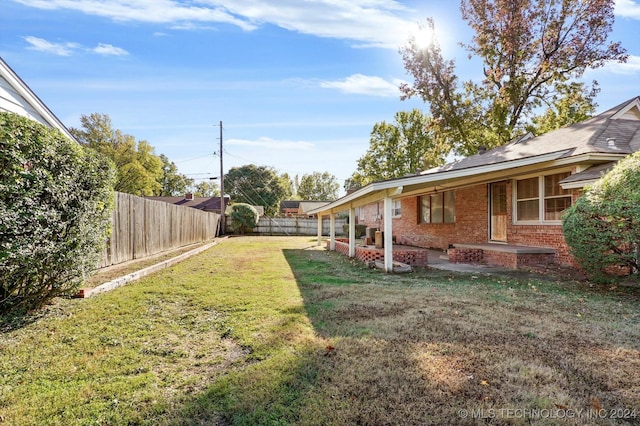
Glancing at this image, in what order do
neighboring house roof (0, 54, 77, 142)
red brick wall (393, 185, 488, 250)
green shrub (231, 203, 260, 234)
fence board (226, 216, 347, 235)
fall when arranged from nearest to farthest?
neighboring house roof (0, 54, 77, 142)
red brick wall (393, 185, 488, 250)
green shrub (231, 203, 260, 234)
fence board (226, 216, 347, 235)

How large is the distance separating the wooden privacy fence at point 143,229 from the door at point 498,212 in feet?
35.5

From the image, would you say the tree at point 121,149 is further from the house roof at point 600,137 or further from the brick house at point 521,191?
the house roof at point 600,137

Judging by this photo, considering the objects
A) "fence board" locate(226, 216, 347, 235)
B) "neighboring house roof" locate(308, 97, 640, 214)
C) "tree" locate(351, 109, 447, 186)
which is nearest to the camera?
"neighboring house roof" locate(308, 97, 640, 214)

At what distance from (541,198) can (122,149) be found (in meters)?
39.8

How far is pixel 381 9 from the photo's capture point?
9.58 meters

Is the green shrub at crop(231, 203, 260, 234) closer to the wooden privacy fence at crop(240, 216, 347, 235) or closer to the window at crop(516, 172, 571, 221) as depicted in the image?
the wooden privacy fence at crop(240, 216, 347, 235)

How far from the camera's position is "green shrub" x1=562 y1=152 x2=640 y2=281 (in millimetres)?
5227

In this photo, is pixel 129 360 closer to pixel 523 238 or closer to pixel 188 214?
→ pixel 523 238

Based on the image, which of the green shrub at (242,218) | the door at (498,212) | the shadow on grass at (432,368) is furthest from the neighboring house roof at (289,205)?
the shadow on grass at (432,368)

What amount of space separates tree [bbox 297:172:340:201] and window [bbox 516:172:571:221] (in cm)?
6708

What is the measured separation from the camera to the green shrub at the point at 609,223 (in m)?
5.23

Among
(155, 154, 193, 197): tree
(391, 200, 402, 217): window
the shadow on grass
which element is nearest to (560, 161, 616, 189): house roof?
the shadow on grass

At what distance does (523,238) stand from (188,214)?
44.6 feet

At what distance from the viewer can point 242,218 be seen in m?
26.2
